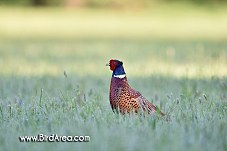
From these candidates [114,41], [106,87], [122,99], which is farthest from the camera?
[114,41]

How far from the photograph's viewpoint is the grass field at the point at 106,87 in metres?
5.62

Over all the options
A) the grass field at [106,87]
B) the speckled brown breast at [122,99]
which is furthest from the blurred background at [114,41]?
the speckled brown breast at [122,99]

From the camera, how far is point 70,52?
17078 millimetres

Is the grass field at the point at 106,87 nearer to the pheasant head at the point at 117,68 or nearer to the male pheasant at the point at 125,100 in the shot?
the male pheasant at the point at 125,100

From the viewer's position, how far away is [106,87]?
10.6 metres

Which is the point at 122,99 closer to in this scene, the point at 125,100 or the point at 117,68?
the point at 125,100

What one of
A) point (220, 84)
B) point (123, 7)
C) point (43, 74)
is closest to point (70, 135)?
point (220, 84)

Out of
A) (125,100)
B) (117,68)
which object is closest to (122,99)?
(125,100)

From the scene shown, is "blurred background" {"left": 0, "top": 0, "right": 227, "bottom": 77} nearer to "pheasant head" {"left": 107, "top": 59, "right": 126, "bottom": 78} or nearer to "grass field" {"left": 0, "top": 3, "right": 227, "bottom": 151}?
"grass field" {"left": 0, "top": 3, "right": 227, "bottom": 151}

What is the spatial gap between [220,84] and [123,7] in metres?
31.1

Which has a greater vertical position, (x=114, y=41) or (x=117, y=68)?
(x=114, y=41)

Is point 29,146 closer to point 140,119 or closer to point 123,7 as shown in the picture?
point 140,119

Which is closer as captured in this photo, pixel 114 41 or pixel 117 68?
pixel 117 68

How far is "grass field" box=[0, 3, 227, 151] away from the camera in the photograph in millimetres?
5625
